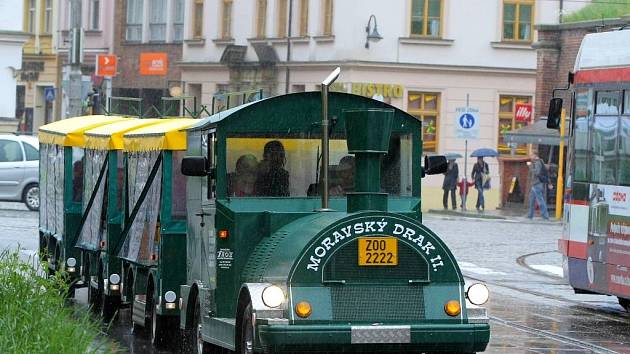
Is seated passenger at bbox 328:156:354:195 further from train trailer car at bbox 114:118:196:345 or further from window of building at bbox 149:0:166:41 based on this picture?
window of building at bbox 149:0:166:41

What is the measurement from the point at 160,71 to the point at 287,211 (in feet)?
178

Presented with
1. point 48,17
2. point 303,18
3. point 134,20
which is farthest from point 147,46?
point 303,18

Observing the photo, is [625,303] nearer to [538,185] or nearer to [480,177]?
[538,185]


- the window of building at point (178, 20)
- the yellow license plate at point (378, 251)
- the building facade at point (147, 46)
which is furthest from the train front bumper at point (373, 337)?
the window of building at point (178, 20)

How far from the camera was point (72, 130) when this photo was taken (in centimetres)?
1969

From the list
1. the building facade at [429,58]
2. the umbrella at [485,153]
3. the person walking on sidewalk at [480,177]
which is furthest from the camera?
the building facade at [429,58]

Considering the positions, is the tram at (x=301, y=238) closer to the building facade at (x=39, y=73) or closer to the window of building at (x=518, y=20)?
the window of building at (x=518, y=20)

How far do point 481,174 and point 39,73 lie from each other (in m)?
30.7

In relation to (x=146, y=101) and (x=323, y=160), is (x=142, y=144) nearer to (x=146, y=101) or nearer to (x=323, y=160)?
(x=323, y=160)

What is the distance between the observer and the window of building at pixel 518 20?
183 ft

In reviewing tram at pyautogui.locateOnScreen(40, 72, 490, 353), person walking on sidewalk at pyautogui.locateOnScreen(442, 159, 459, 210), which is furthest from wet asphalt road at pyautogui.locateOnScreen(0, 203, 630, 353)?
person walking on sidewalk at pyautogui.locateOnScreen(442, 159, 459, 210)

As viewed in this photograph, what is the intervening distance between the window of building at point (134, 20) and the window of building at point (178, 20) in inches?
102

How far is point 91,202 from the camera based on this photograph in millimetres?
18562

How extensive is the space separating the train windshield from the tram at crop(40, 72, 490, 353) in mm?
10
